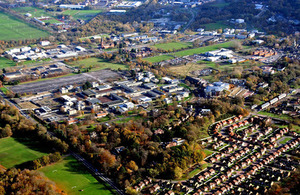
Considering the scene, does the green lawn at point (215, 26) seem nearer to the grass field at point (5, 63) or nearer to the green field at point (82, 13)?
the green field at point (82, 13)

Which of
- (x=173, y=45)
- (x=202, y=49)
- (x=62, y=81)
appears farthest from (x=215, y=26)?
(x=62, y=81)

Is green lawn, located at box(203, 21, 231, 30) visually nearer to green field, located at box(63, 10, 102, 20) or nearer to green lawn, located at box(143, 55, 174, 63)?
green lawn, located at box(143, 55, 174, 63)

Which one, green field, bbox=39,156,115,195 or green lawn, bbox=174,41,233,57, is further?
green lawn, bbox=174,41,233,57

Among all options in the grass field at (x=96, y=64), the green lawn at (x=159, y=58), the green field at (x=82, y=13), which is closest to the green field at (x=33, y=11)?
the green field at (x=82, y=13)

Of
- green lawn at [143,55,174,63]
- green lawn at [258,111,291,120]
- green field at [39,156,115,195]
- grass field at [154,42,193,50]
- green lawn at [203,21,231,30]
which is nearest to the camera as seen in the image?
green field at [39,156,115,195]

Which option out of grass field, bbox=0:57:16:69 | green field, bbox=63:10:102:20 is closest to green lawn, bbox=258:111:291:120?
grass field, bbox=0:57:16:69

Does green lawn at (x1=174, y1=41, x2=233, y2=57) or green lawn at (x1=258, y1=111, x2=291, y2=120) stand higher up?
green lawn at (x1=174, y1=41, x2=233, y2=57)

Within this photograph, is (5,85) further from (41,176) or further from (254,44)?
(254,44)
